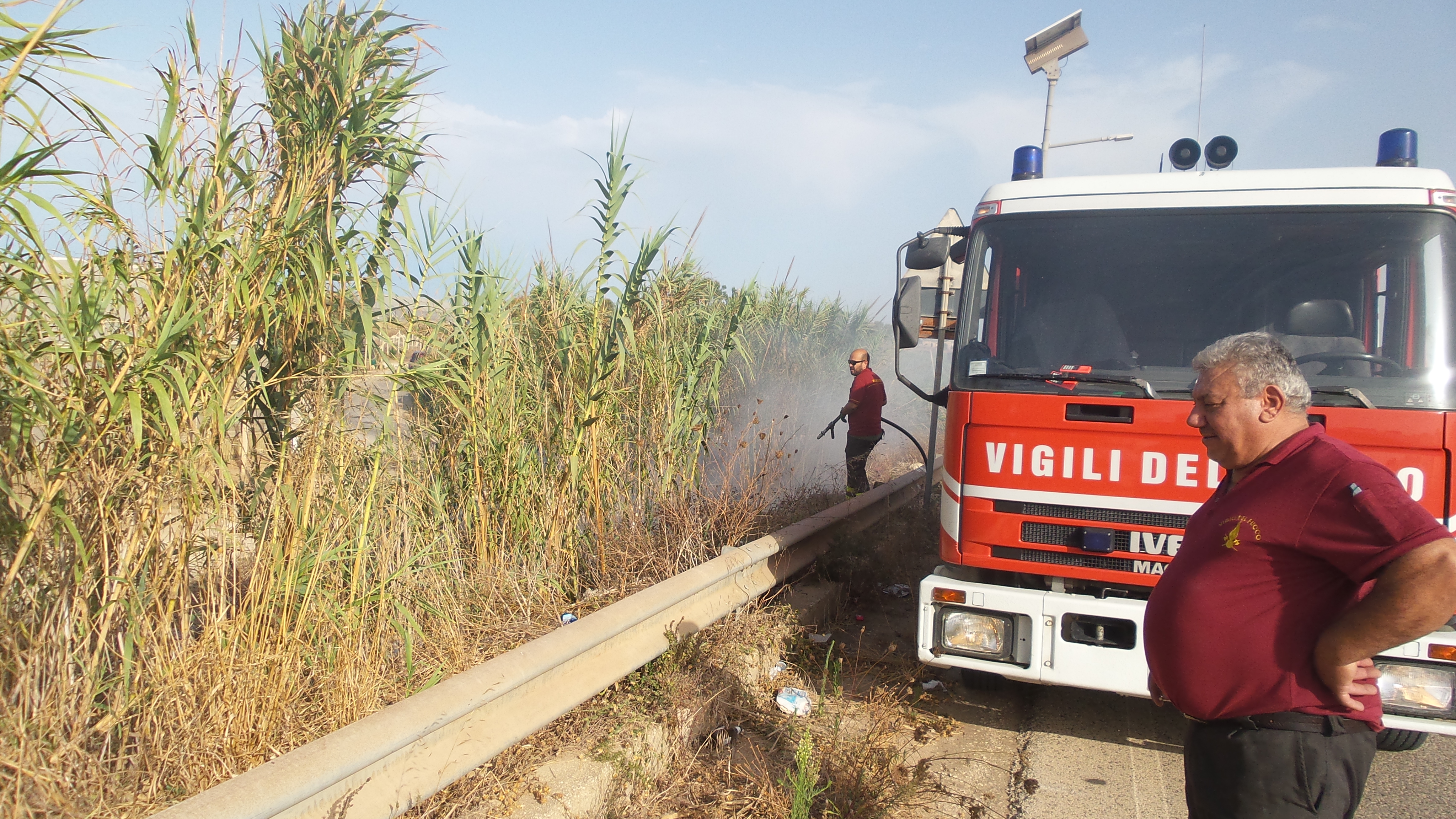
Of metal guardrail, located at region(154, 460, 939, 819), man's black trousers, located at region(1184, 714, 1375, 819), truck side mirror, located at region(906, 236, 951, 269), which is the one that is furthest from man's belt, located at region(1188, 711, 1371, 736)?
truck side mirror, located at region(906, 236, 951, 269)

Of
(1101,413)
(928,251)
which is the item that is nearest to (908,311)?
(928,251)

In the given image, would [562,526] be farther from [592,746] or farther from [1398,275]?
[1398,275]

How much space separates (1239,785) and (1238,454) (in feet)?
2.63

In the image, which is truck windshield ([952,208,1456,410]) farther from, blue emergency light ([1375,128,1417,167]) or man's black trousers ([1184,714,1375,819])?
man's black trousers ([1184,714,1375,819])

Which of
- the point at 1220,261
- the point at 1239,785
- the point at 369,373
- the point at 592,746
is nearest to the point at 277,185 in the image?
the point at 369,373

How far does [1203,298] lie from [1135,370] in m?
0.49

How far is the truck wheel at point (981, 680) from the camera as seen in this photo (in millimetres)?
4762

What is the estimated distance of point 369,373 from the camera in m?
3.77

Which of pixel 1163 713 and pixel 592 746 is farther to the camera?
pixel 1163 713

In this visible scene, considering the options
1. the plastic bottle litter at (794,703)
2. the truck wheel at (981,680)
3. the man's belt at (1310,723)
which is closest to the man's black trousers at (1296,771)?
the man's belt at (1310,723)

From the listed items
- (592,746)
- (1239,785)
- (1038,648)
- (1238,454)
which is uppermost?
(1238,454)

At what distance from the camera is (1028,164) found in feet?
17.3

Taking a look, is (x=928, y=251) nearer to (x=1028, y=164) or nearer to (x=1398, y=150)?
(x=1028, y=164)

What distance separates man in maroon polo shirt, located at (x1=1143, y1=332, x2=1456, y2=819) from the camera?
1.84 metres
